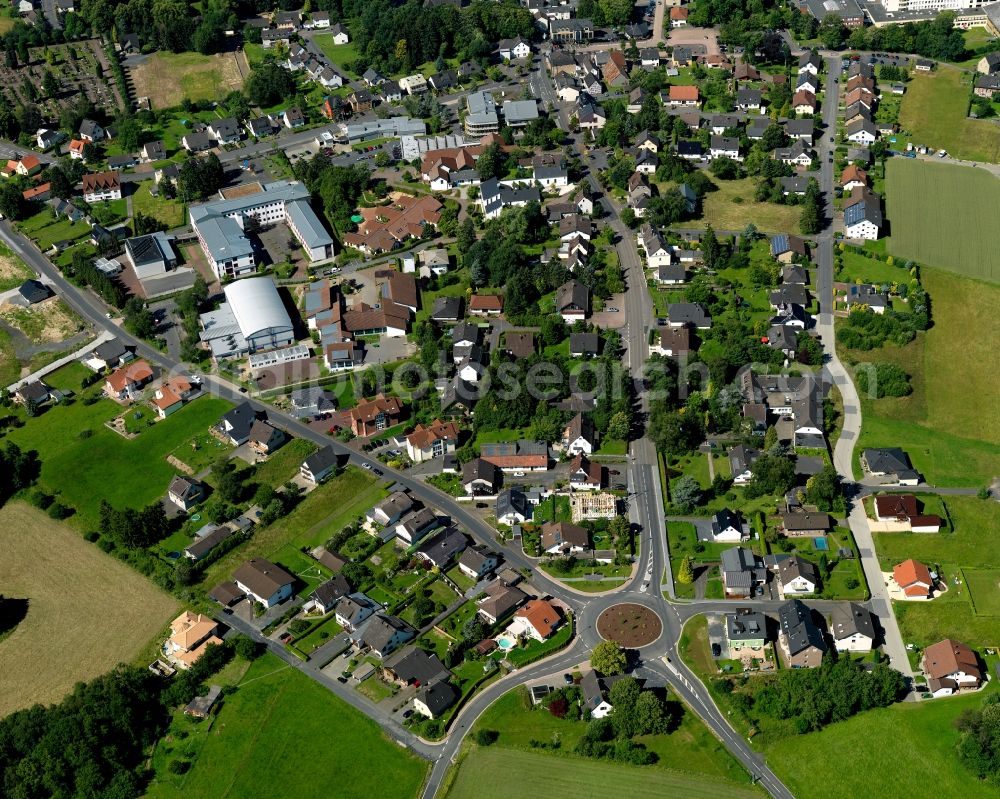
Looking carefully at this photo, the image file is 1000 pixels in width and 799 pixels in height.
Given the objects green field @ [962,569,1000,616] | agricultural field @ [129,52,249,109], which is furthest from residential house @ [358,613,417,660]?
agricultural field @ [129,52,249,109]

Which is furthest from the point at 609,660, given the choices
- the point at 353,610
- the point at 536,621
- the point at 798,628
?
the point at 353,610

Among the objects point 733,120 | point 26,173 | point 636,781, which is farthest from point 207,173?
point 636,781

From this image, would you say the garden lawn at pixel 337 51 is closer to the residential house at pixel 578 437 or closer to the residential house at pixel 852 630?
the residential house at pixel 578 437

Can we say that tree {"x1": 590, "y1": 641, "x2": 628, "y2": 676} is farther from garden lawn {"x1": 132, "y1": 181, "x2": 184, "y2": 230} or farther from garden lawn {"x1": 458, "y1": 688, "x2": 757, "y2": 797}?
garden lawn {"x1": 132, "y1": 181, "x2": 184, "y2": 230}

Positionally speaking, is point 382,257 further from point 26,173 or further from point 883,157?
point 883,157

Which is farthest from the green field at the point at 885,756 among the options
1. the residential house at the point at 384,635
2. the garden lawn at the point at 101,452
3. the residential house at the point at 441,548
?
the garden lawn at the point at 101,452

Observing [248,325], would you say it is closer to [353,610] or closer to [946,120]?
[353,610]
